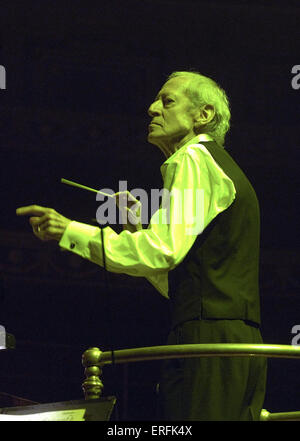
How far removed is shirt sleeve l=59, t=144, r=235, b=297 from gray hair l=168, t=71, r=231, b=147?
0.29 metres

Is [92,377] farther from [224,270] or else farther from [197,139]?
[197,139]

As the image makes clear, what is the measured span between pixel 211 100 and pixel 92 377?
97 centimetres

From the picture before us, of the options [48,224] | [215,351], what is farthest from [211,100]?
[215,351]

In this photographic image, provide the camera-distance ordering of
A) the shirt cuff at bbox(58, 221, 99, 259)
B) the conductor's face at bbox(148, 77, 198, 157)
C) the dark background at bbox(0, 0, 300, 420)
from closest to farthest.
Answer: the shirt cuff at bbox(58, 221, 99, 259) → the conductor's face at bbox(148, 77, 198, 157) → the dark background at bbox(0, 0, 300, 420)

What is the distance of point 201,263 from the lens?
6.94 ft

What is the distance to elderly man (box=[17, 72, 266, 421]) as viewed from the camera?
205 cm

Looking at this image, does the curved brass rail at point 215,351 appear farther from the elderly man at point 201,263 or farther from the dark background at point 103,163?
the dark background at point 103,163

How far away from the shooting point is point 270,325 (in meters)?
7.39

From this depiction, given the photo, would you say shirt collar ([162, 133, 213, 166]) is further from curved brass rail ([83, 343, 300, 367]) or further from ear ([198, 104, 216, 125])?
curved brass rail ([83, 343, 300, 367])

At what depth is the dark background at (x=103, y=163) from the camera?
260 inches

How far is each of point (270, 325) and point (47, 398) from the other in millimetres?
2276

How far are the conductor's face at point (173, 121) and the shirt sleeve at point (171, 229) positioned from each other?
23cm

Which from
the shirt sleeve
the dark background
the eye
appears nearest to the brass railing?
the shirt sleeve

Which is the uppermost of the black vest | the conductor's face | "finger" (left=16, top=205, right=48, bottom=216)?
the conductor's face
